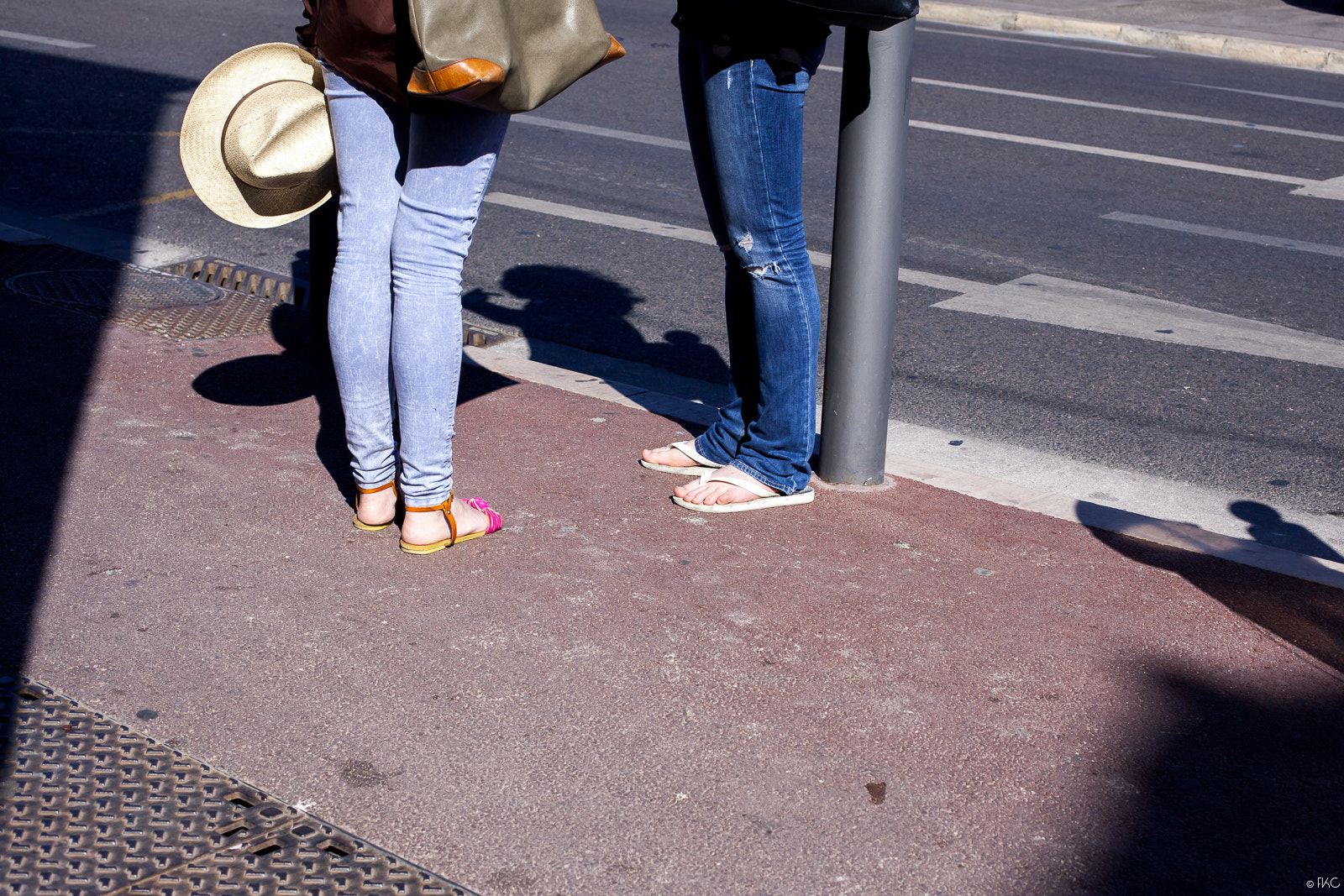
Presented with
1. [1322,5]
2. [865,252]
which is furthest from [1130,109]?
[1322,5]

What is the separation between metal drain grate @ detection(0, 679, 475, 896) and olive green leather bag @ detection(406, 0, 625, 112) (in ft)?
4.17

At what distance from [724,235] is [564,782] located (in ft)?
5.14

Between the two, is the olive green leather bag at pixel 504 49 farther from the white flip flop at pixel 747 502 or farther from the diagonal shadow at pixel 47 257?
the diagonal shadow at pixel 47 257

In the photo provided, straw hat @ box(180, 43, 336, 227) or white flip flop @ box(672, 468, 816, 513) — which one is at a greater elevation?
straw hat @ box(180, 43, 336, 227)

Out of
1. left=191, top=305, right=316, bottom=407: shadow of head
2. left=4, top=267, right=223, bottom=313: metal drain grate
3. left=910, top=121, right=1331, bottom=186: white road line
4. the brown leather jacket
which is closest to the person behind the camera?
the brown leather jacket

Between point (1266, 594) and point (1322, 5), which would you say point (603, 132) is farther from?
point (1322, 5)

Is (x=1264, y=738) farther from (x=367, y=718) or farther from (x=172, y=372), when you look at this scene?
(x=172, y=372)

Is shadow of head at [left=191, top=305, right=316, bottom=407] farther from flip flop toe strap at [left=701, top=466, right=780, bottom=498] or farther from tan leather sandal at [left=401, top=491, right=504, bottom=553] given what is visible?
flip flop toe strap at [left=701, top=466, right=780, bottom=498]

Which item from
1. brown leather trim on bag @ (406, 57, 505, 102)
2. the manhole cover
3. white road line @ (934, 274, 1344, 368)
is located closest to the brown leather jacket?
brown leather trim on bag @ (406, 57, 505, 102)

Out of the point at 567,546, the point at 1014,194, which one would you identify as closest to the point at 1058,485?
the point at 567,546

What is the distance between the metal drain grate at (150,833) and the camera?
197 centimetres

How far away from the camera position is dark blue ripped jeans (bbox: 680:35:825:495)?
309 centimetres

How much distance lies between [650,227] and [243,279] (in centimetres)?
209

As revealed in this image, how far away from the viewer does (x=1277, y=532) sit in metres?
3.65
